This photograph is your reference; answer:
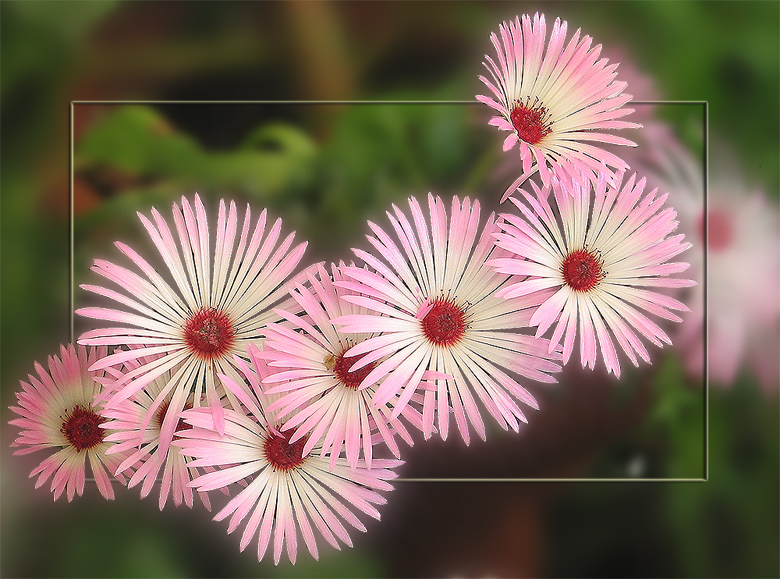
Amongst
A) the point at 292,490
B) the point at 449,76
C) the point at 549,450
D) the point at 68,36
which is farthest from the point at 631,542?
→ the point at 68,36

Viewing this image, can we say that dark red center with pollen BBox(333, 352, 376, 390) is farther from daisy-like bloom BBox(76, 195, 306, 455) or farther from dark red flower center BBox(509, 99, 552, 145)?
dark red flower center BBox(509, 99, 552, 145)

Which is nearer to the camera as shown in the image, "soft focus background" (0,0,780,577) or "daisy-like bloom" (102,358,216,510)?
"daisy-like bloom" (102,358,216,510)

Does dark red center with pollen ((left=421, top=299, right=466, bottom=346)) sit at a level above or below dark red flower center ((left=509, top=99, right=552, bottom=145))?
below

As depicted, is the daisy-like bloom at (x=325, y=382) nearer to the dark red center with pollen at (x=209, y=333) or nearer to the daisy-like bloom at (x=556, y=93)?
the dark red center with pollen at (x=209, y=333)

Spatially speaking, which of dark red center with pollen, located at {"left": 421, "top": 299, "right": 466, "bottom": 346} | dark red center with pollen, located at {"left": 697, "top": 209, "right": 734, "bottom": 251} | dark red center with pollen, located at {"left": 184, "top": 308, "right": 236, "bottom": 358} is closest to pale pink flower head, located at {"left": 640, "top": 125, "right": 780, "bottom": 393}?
dark red center with pollen, located at {"left": 697, "top": 209, "right": 734, "bottom": 251}

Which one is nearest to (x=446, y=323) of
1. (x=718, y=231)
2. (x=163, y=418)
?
(x=163, y=418)

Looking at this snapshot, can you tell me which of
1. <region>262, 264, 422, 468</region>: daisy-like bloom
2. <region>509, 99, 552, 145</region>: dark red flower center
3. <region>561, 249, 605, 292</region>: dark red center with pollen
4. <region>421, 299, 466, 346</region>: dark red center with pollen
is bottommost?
<region>262, 264, 422, 468</region>: daisy-like bloom
